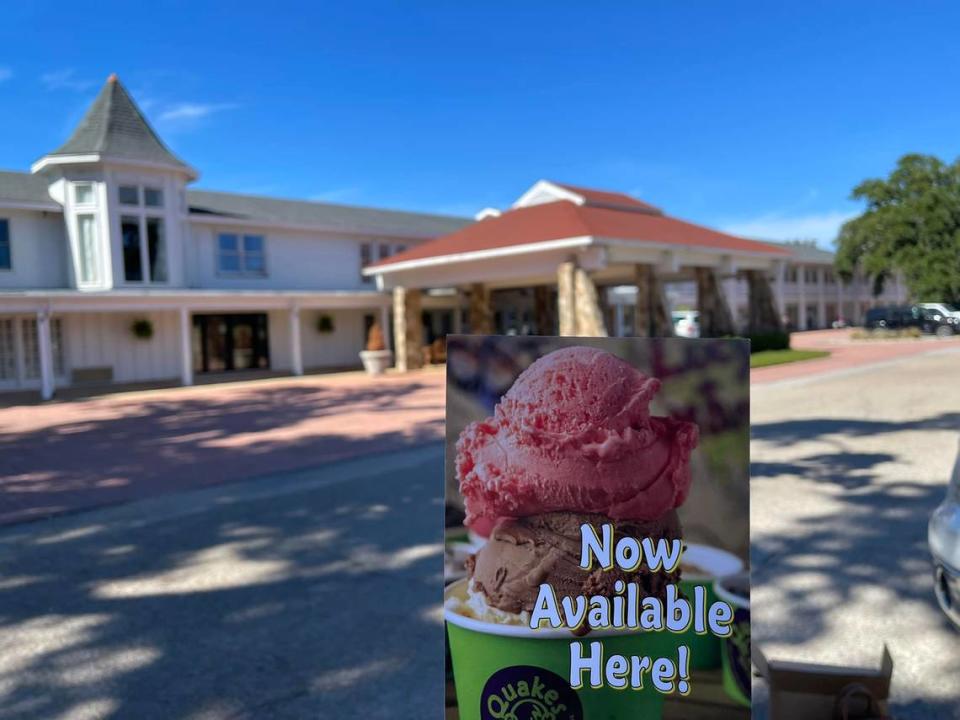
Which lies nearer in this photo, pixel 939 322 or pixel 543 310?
pixel 543 310

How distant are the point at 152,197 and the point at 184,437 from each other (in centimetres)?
1222

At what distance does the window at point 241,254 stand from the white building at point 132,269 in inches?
1.5

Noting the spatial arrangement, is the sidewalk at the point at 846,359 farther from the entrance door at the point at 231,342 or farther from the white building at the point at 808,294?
the white building at the point at 808,294

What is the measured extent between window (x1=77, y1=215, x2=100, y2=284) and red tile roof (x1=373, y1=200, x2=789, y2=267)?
8.40 meters

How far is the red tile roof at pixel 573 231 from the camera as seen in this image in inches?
781

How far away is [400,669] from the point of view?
137 inches

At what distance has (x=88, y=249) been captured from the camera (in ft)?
66.2

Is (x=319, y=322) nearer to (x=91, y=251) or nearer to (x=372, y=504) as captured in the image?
(x=91, y=251)

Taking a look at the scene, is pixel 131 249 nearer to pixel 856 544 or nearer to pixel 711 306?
pixel 711 306

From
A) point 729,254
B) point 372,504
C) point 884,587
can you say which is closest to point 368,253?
point 729,254

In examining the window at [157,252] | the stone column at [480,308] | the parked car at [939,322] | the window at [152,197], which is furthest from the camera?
the parked car at [939,322]

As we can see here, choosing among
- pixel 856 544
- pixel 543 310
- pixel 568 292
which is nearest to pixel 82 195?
pixel 568 292

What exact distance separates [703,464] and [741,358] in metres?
0.30

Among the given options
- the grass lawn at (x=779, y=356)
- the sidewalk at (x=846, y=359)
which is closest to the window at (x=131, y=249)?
the sidewalk at (x=846, y=359)
